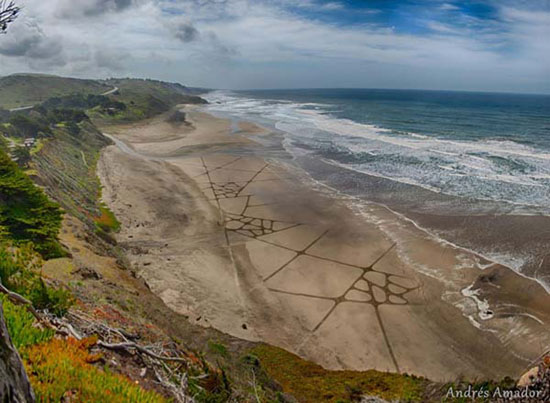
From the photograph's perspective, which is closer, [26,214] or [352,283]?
[26,214]

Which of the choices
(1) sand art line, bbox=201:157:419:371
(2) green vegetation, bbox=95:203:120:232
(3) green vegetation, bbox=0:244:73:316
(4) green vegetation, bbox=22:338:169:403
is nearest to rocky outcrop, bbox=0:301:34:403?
(4) green vegetation, bbox=22:338:169:403

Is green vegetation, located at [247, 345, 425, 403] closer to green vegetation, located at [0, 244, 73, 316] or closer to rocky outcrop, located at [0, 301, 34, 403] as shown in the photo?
green vegetation, located at [0, 244, 73, 316]

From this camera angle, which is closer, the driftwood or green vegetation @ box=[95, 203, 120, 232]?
the driftwood

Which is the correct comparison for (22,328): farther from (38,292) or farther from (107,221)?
(107,221)

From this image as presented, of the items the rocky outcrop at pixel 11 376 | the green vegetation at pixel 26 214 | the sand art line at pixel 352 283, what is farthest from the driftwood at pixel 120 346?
the sand art line at pixel 352 283

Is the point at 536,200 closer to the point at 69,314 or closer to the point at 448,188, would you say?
the point at 448,188

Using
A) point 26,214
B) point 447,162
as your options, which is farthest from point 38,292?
point 447,162
